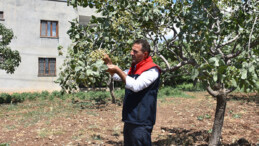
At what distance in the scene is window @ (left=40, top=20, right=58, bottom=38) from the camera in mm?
18828

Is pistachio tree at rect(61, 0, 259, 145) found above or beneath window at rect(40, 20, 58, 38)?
beneath

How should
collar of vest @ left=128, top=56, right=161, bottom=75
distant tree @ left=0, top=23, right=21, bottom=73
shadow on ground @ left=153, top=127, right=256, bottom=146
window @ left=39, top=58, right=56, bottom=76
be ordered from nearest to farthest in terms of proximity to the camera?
collar of vest @ left=128, top=56, right=161, bottom=75 → shadow on ground @ left=153, top=127, right=256, bottom=146 → distant tree @ left=0, top=23, right=21, bottom=73 → window @ left=39, top=58, right=56, bottom=76

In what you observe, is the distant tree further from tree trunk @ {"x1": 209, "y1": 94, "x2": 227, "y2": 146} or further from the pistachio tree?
tree trunk @ {"x1": 209, "y1": 94, "x2": 227, "y2": 146}

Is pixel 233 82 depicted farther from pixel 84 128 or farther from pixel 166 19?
pixel 84 128

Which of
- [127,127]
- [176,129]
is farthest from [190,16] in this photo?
[176,129]

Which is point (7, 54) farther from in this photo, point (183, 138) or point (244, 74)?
point (244, 74)

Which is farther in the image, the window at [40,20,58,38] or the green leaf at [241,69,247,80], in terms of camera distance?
the window at [40,20,58,38]

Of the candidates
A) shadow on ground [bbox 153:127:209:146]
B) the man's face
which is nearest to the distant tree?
shadow on ground [bbox 153:127:209:146]

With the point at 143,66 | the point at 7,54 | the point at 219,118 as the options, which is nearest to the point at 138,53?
the point at 143,66

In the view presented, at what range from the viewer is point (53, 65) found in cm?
1906

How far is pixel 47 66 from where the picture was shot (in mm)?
18844

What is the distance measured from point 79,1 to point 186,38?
1835mm

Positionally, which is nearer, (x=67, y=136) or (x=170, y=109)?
(x=67, y=136)

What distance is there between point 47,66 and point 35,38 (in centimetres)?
214
